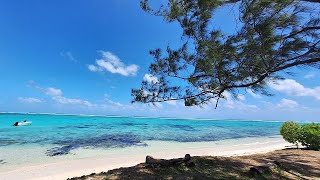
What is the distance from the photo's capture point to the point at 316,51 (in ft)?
18.2

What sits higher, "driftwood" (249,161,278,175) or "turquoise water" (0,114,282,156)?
"turquoise water" (0,114,282,156)

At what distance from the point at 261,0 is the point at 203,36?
1.60 meters

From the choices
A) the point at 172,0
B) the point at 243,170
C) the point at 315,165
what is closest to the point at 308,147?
the point at 315,165

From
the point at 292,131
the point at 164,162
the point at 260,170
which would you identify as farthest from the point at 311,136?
the point at 164,162

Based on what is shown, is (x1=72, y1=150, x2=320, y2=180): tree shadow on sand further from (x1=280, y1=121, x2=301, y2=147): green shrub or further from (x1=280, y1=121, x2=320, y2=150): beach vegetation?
(x1=280, y1=121, x2=301, y2=147): green shrub

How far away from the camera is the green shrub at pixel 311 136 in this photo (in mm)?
11906

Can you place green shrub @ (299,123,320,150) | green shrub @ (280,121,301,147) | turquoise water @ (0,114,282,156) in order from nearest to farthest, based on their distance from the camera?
green shrub @ (299,123,320,150), green shrub @ (280,121,301,147), turquoise water @ (0,114,282,156)

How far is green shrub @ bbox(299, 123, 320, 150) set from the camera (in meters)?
11.9

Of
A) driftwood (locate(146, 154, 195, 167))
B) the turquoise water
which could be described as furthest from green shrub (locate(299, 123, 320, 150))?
the turquoise water

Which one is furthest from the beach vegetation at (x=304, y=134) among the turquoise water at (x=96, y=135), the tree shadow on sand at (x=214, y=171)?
the turquoise water at (x=96, y=135)

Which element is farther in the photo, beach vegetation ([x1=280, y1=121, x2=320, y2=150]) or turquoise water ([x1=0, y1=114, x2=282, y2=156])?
turquoise water ([x1=0, y1=114, x2=282, y2=156])

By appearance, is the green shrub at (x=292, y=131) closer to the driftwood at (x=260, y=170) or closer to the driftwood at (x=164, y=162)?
the driftwood at (x=260, y=170)

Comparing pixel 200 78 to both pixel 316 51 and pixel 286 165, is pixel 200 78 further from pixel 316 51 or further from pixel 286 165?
pixel 286 165

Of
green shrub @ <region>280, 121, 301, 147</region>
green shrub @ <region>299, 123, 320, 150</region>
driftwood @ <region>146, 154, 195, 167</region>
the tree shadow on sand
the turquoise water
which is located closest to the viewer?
the tree shadow on sand
